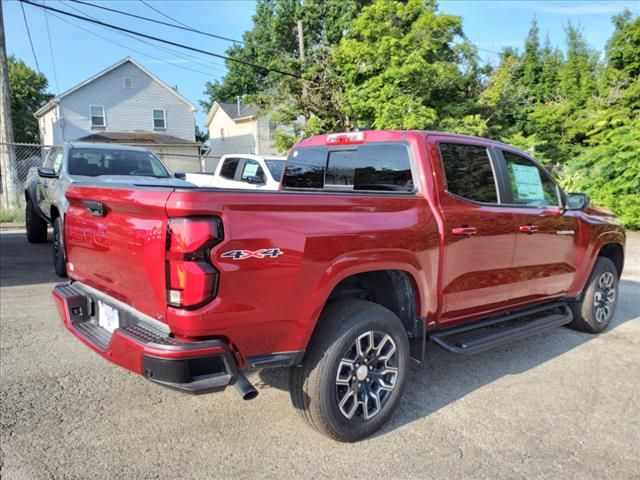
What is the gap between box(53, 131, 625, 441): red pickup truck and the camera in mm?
2488

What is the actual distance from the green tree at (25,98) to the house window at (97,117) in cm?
1688

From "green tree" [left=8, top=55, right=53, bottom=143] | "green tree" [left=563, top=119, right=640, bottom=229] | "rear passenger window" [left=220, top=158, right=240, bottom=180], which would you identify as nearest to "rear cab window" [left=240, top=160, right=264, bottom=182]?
"rear passenger window" [left=220, top=158, right=240, bottom=180]

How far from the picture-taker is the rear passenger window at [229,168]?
37.9ft

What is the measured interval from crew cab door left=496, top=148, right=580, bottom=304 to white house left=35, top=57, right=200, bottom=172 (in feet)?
87.3

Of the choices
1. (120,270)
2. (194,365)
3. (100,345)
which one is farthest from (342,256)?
(100,345)

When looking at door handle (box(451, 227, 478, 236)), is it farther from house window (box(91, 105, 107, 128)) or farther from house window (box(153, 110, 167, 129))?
house window (box(153, 110, 167, 129))

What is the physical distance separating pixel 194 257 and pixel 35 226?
349 inches

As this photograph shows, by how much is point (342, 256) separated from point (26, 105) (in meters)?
51.5

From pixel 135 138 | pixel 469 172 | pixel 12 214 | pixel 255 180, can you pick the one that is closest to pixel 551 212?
pixel 469 172

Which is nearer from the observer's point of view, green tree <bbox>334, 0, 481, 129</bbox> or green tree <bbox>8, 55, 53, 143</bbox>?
green tree <bbox>334, 0, 481, 129</bbox>

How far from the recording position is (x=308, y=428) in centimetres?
329

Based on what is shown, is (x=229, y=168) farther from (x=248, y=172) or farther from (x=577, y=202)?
(x=577, y=202)

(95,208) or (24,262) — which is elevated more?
(95,208)

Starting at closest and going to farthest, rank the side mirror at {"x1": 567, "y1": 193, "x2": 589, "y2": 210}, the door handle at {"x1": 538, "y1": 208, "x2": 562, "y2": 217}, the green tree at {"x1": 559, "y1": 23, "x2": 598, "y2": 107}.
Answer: the door handle at {"x1": 538, "y1": 208, "x2": 562, "y2": 217} → the side mirror at {"x1": 567, "y1": 193, "x2": 589, "y2": 210} → the green tree at {"x1": 559, "y1": 23, "x2": 598, "y2": 107}
